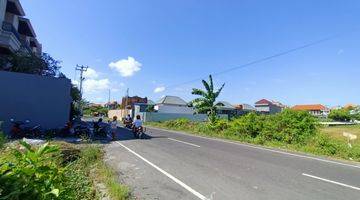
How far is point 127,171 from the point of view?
1035cm

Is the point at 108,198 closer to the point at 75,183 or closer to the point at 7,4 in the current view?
the point at 75,183

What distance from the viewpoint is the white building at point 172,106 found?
7306cm

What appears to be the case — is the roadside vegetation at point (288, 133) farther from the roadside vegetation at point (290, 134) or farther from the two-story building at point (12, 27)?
→ the two-story building at point (12, 27)

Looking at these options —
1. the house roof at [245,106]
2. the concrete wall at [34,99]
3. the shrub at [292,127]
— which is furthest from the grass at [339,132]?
the house roof at [245,106]

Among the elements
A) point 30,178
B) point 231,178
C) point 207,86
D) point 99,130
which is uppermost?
point 207,86

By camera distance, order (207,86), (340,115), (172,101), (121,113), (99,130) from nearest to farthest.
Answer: (99,130)
(207,86)
(121,113)
(172,101)
(340,115)

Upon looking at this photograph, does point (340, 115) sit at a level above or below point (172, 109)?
above

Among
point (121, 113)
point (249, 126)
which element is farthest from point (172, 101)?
point (249, 126)

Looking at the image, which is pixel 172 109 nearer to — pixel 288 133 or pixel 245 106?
pixel 245 106

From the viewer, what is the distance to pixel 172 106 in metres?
75.5

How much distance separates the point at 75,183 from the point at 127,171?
4070 mm

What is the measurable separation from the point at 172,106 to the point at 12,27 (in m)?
53.0

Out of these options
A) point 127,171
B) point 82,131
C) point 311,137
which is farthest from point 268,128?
point 127,171

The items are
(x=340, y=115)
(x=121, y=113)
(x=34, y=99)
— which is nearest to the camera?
(x=34, y=99)
